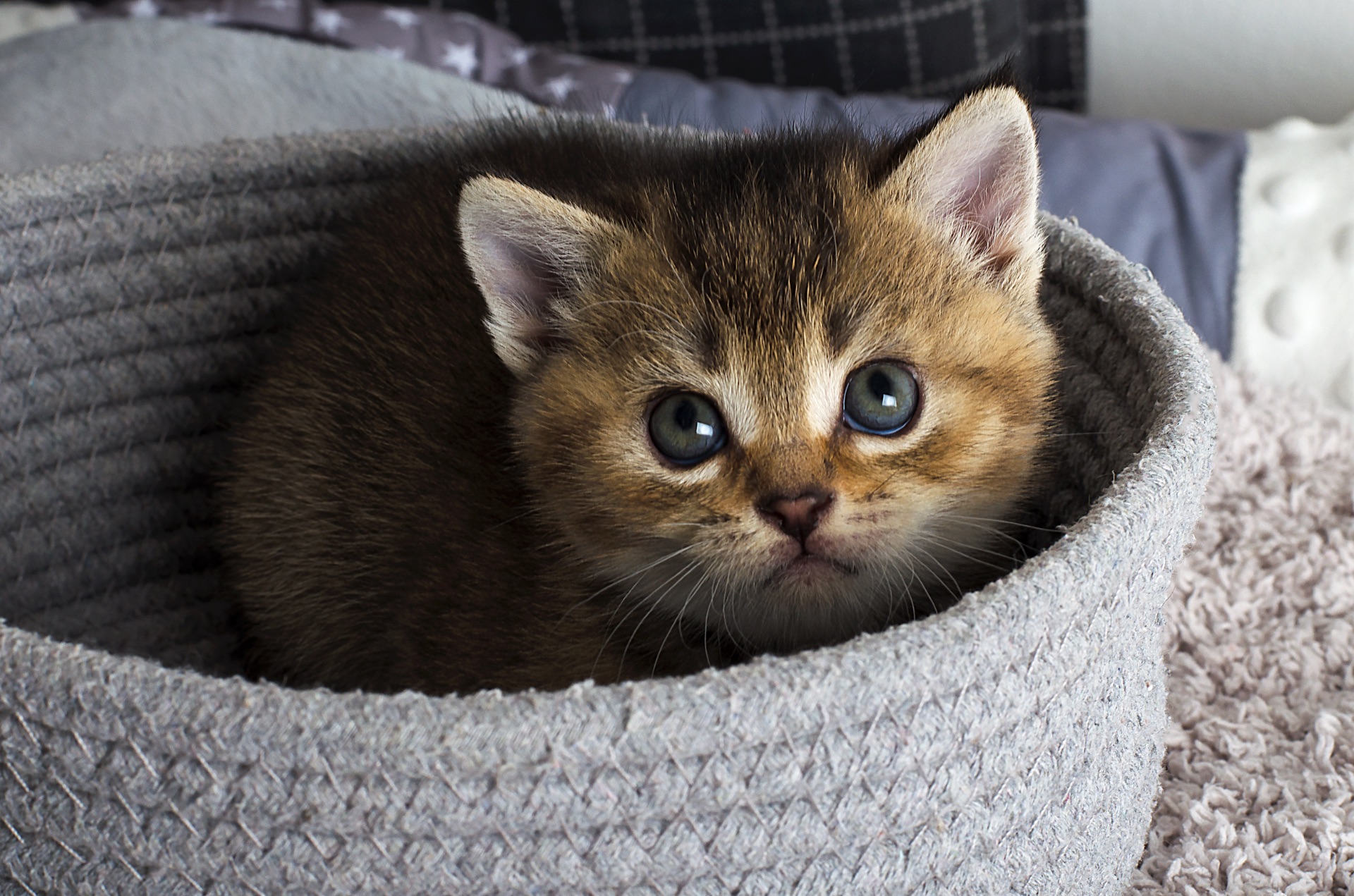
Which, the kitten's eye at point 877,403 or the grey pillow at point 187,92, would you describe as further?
the grey pillow at point 187,92

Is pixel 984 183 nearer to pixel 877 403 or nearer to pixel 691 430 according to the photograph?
pixel 877 403

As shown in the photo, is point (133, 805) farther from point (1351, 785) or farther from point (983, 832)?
point (1351, 785)

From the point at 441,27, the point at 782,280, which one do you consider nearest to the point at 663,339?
the point at 782,280

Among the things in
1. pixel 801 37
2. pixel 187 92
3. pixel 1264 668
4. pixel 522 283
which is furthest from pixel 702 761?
pixel 801 37

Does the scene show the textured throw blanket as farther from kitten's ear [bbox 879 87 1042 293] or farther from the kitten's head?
kitten's ear [bbox 879 87 1042 293]

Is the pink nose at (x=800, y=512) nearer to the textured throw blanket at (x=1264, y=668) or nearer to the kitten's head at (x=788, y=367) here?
the kitten's head at (x=788, y=367)

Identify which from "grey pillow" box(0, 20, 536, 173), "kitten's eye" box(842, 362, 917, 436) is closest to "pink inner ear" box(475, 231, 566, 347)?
"kitten's eye" box(842, 362, 917, 436)

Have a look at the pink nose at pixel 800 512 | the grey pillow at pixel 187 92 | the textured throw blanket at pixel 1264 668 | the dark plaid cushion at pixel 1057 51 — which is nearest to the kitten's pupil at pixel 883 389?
the pink nose at pixel 800 512
